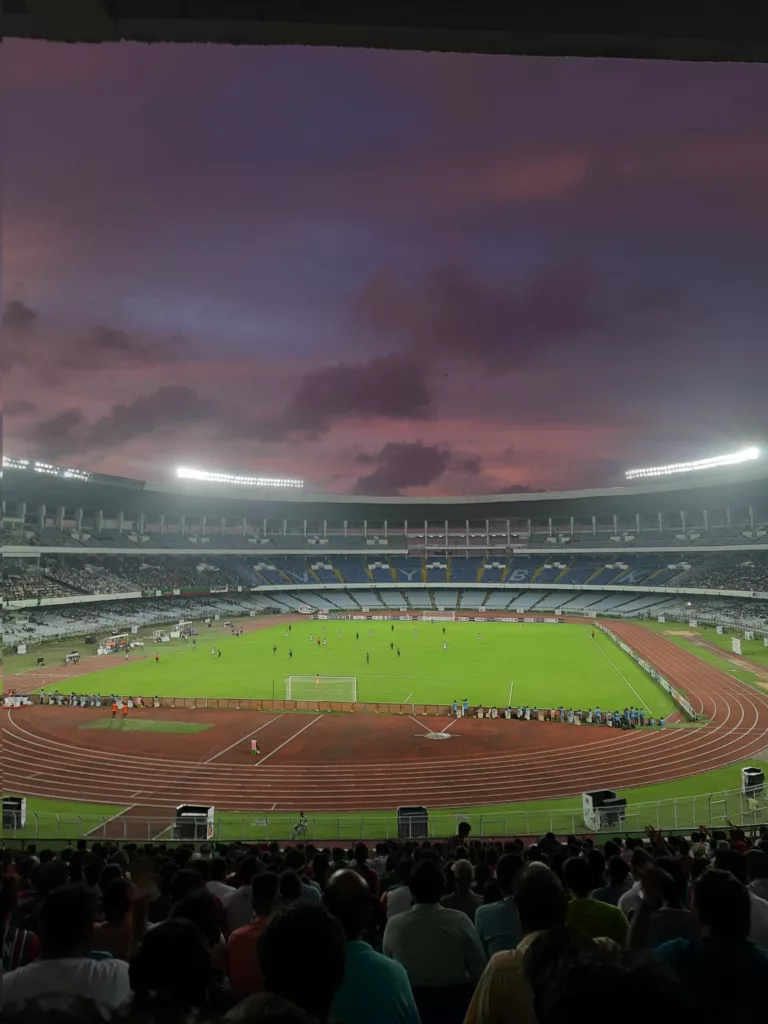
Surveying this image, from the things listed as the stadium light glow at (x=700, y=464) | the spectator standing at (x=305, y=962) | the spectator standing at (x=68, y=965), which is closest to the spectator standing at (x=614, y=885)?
the spectator standing at (x=68, y=965)

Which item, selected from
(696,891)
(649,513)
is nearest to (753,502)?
(649,513)

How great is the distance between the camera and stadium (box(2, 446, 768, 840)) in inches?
902

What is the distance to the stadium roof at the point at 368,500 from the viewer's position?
7219 cm

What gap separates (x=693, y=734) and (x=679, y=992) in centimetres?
3176

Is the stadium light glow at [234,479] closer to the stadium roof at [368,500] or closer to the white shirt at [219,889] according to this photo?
the stadium roof at [368,500]

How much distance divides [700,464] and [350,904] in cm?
9407

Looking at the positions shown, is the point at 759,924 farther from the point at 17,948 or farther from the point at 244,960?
the point at 17,948

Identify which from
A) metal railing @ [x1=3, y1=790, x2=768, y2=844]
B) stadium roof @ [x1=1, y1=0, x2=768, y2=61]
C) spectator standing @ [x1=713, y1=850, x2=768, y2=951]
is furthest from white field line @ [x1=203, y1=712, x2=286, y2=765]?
stadium roof @ [x1=1, y1=0, x2=768, y2=61]

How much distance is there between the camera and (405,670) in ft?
151

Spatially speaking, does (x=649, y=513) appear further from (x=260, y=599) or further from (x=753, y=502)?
(x=260, y=599)

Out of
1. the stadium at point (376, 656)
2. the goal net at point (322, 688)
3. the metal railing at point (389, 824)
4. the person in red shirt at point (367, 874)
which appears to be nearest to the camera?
the person in red shirt at point (367, 874)

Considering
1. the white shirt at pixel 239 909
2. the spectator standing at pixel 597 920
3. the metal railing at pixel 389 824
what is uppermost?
the spectator standing at pixel 597 920

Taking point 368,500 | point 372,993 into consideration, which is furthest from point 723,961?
point 368,500

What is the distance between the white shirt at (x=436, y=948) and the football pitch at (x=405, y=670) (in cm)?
3253
